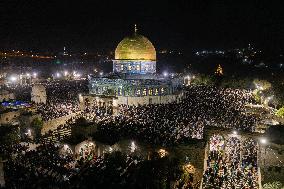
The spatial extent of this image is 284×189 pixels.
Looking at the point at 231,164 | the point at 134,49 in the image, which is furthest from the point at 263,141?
the point at 134,49

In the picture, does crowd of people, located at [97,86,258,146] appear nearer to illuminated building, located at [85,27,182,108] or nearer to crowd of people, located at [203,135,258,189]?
crowd of people, located at [203,135,258,189]

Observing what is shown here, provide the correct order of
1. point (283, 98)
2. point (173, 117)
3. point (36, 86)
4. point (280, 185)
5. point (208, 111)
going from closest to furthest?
point (280, 185)
point (173, 117)
point (208, 111)
point (283, 98)
point (36, 86)

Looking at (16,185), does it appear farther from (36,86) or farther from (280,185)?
(36,86)

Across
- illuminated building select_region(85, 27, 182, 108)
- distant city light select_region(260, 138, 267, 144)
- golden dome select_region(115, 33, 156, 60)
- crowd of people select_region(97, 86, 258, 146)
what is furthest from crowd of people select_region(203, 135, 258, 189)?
golden dome select_region(115, 33, 156, 60)

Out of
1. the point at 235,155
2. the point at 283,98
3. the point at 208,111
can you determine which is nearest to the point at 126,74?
the point at 208,111

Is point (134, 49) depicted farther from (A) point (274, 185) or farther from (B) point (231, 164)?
(A) point (274, 185)

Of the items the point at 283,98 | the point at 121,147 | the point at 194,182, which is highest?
the point at 283,98

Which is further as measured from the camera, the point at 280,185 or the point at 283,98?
the point at 283,98
